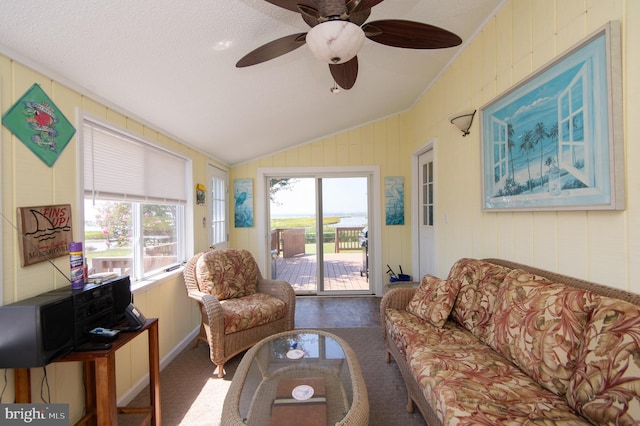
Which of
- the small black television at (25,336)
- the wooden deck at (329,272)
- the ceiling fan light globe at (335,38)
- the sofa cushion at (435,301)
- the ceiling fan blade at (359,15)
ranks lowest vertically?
the wooden deck at (329,272)

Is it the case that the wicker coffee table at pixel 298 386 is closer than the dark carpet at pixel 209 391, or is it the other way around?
the wicker coffee table at pixel 298 386

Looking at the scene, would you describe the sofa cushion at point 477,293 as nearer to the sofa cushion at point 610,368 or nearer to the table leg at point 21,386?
the sofa cushion at point 610,368

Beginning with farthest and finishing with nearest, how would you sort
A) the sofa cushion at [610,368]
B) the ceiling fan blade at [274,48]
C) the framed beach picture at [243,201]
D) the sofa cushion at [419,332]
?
the framed beach picture at [243,201] → the sofa cushion at [419,332] → the ceiling fan blade at [274,48] → the sofa cushion at [610,368]

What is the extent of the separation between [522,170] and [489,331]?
3.32 ft

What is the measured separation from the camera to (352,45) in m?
1.20

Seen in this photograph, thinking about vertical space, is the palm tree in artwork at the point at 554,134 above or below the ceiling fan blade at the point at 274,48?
below

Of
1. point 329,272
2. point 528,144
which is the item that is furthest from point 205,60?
point 329,272

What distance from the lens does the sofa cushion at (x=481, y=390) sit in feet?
3.36

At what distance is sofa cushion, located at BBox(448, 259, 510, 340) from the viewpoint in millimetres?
1690

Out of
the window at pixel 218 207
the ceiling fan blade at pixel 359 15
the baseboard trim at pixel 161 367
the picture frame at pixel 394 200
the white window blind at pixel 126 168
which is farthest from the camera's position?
the picture frame at pixel 394 200

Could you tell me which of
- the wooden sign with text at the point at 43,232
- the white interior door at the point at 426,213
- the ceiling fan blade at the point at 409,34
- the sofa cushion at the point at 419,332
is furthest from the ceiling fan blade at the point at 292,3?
the white interior door at the point at 426,213

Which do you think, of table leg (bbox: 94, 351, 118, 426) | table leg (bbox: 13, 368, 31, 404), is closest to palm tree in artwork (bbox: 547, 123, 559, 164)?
table leg (bbox: 94, 351, 118, 426)

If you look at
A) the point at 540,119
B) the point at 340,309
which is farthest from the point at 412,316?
the point at 340,309

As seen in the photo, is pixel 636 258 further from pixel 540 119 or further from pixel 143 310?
pixel 143 310
